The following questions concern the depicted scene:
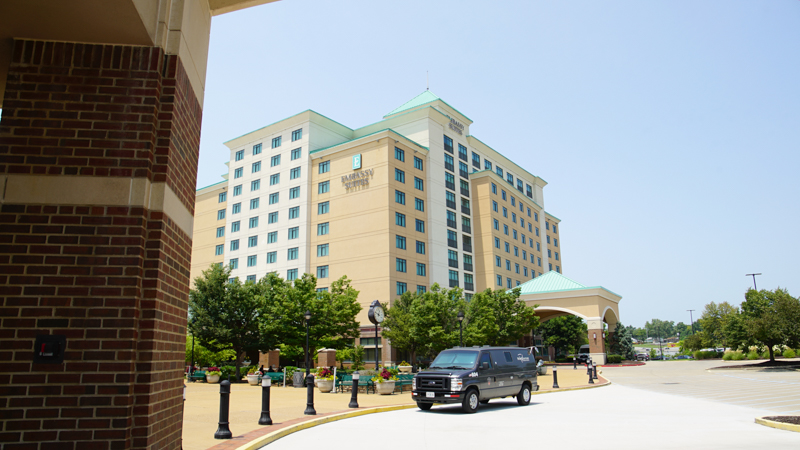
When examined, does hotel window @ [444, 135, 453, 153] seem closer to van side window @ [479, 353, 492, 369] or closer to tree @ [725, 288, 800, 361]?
tree @ [725, 288, 800, 361]

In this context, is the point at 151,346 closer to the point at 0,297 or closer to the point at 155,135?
the point at 0,297

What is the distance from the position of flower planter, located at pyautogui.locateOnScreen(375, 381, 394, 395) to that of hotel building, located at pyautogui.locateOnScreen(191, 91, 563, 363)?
26.7 metres

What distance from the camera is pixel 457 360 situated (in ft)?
54.7

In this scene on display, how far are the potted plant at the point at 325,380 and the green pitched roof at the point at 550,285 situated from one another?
37.4m

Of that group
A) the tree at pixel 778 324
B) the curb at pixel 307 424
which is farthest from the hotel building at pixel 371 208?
the curb at pixel 307 424

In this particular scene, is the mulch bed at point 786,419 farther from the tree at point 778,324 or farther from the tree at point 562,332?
the tree at point 562,332

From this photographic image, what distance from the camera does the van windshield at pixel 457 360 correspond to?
641 inches

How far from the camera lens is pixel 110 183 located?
522cm

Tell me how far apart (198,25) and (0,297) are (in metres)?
3.98

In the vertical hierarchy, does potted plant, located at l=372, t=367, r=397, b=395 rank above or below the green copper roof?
below

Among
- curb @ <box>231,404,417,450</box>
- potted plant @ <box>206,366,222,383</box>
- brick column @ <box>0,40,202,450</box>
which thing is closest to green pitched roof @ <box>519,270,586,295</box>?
potted plant @ <box>206,366,222,383</box>

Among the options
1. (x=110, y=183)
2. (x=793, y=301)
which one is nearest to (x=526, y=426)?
(x=110, y=183)

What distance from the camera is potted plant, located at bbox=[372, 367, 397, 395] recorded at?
2164 centimetres

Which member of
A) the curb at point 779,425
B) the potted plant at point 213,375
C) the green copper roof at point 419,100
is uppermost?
the green copper roof at point 419,100
